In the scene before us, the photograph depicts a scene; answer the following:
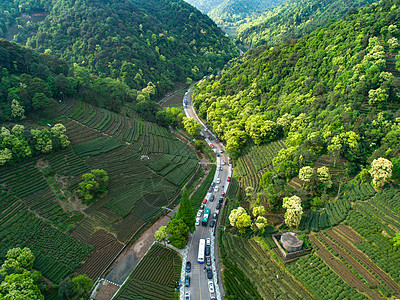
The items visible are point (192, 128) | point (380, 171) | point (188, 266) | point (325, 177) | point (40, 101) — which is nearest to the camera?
point (188, 266)

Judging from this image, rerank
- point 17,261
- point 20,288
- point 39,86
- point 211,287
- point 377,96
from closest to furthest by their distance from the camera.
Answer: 1. point 20,288
2. point 17,261
3. point 211,287
4. point 377,96
5. point 39,86

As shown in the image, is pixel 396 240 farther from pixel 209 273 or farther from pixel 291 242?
pixel 209 273

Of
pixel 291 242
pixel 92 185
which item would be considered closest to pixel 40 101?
pixel 92 185

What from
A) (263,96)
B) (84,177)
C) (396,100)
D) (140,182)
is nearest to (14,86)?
(84,177)

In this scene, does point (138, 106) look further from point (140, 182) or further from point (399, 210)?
point (399, 210)

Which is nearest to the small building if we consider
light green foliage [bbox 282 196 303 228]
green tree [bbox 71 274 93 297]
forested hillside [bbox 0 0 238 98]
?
light green foliage [bbox 282 196 303 228]

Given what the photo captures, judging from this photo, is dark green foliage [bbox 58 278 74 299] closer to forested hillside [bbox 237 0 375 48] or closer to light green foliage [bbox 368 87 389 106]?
light green foliage [bbox 368 87 389 106]
